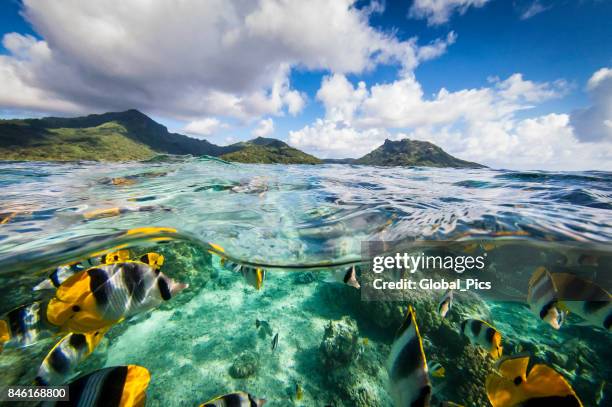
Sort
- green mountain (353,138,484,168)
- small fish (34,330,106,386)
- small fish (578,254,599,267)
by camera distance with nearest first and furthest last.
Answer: small fish (34,330,106,386)
small fish (578,254,599,267)
green mountain (353,138,484,168)

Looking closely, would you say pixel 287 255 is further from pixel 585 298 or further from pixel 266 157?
pixel 266 157

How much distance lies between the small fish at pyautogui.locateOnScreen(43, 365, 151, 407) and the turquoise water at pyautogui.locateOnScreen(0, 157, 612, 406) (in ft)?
11.6

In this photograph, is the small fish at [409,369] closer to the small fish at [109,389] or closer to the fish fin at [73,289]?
the small fish at [109,389]

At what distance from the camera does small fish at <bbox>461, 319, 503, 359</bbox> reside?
13.9ft

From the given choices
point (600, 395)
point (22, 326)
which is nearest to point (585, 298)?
point (600, 395)

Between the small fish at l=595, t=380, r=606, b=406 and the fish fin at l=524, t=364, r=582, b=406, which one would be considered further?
the small fish at l=595, t=380, r=606, b=406

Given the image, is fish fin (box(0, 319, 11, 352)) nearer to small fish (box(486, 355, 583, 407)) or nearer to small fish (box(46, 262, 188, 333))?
small fish (box(46, 262, 188, 333))

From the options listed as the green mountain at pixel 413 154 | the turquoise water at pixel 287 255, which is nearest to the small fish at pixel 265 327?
the turquoise water at pixel 287 255

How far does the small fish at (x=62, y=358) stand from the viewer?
368cm

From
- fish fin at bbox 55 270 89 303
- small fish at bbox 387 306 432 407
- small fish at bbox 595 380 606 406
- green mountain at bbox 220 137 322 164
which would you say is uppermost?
green mountain at bbox 220 137 322 164

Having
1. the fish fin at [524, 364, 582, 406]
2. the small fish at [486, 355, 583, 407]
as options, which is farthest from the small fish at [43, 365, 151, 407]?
the fish fin at [524, 364, 582, 406]

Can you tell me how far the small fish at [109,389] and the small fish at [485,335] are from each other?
17.6 feet

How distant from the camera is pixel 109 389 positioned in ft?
7.84

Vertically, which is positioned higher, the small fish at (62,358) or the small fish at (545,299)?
the small fish at (545,299)
